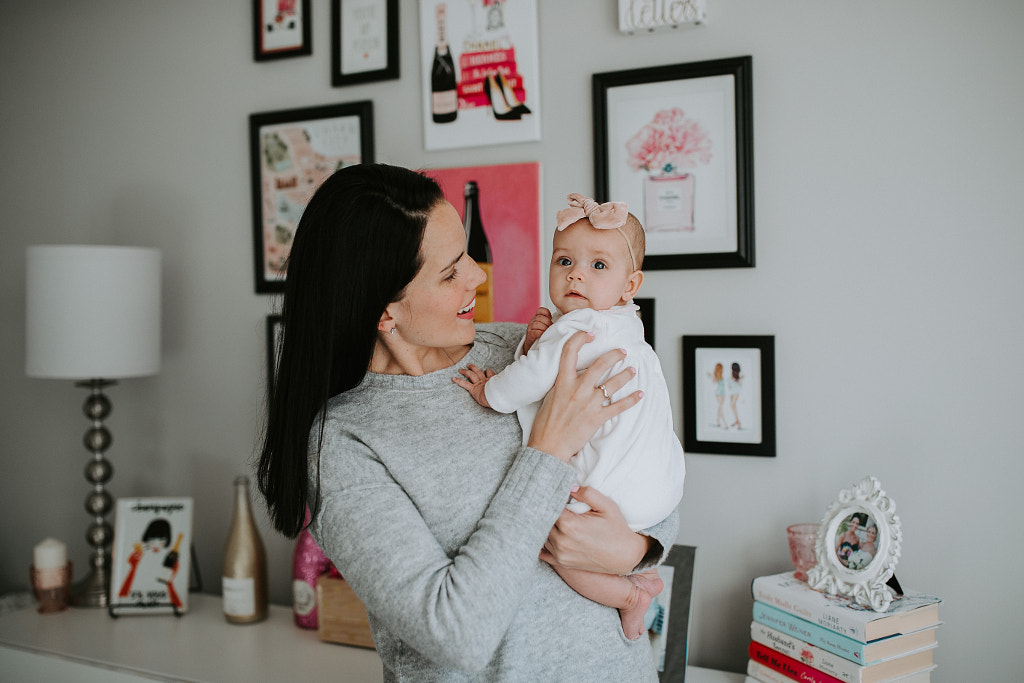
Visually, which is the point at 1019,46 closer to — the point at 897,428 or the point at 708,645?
the point at 897,428

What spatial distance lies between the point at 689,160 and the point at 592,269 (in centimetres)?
65

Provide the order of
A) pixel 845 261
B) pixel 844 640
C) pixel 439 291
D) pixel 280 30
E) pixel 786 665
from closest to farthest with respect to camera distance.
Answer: pixel 439 291, pixel 844 640, pixel 786 665, pixel 845 261, pixel 280 30

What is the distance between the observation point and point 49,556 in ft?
7.30

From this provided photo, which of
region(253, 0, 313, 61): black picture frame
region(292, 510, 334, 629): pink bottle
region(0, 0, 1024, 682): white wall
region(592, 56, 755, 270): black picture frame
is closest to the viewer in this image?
region(0, 0, 1024, 682): white wall

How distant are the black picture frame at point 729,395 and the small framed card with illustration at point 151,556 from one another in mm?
1464

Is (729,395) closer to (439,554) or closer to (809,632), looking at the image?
(809,632)

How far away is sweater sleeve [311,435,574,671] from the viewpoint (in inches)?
40.8

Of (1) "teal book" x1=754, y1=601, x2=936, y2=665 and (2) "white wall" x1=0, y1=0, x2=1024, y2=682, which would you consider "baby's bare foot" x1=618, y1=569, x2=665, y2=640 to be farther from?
(2) "white wall" x1=0, y1=0, x2=1024, y2=682

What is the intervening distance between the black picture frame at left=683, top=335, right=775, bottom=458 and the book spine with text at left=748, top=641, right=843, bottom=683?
412mm

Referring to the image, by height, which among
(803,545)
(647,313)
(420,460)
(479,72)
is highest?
(479,72)

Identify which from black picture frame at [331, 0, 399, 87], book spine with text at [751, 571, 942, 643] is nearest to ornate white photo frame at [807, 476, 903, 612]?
book spine with text at [751, 571, 942, 643]

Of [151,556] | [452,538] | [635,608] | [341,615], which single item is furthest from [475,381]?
[151,556]

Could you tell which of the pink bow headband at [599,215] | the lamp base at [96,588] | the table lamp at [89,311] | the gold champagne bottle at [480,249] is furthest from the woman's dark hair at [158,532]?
the pink bow headband at [599,215]

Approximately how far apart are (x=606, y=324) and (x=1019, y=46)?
1055mm
